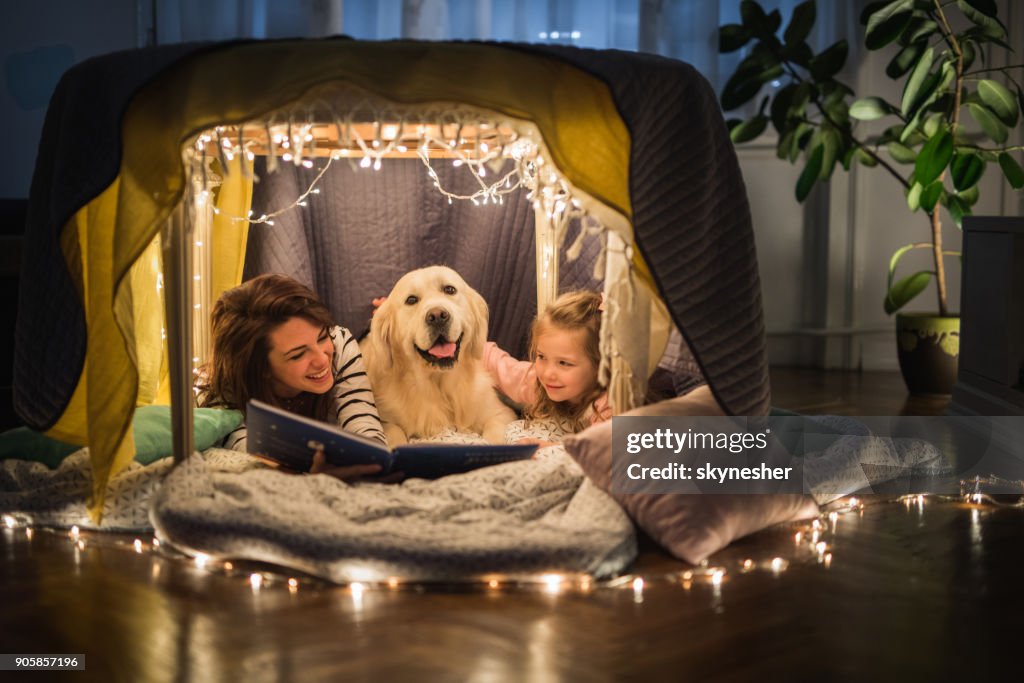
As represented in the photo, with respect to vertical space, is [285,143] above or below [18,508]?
above

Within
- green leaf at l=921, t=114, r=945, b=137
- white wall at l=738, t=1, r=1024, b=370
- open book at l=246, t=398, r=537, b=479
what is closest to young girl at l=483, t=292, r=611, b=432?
open book at l=246, t=398, r=537, b=479

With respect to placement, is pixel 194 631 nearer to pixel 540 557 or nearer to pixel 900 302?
pixel 540 557

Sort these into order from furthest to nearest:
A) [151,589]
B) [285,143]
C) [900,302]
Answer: [900,302] < [285,143] < [151,589]

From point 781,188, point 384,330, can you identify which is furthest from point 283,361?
point 781,188

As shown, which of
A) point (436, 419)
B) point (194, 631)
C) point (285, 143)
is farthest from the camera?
point (436, 419)

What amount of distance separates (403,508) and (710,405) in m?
0.63

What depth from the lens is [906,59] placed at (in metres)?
3.48

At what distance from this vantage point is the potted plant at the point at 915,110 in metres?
3.29

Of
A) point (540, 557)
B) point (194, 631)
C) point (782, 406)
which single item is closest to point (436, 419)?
point (540, 557)

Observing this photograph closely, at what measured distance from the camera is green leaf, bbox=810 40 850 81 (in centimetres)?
362

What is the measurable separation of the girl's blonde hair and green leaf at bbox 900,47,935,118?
1.62 meters

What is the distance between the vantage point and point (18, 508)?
2.03 metres

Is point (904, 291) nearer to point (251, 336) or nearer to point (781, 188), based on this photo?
point (781, 188)

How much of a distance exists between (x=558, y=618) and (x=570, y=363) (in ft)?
2.97
